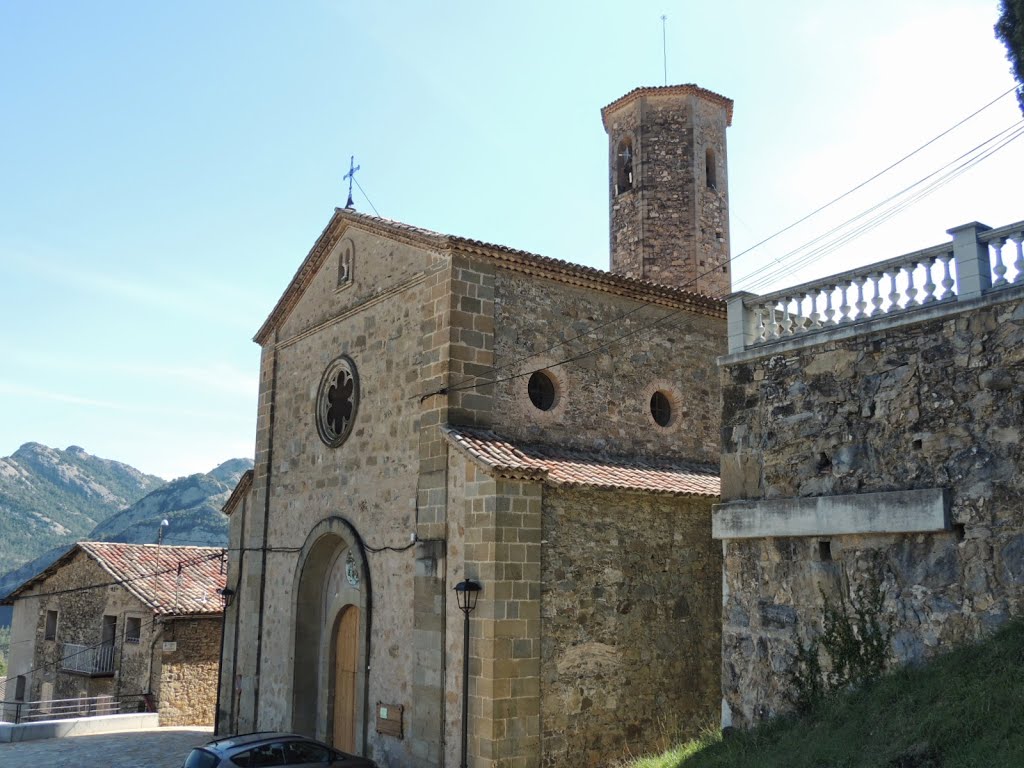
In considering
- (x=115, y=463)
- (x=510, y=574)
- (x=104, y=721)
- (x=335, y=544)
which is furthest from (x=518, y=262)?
(x=115, y=463)

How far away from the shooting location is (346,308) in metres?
16.1

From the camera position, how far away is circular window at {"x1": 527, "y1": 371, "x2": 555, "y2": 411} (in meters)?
13.9

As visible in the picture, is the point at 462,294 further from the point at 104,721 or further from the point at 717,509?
the point at 104,721

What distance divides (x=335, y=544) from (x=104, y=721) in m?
7.38

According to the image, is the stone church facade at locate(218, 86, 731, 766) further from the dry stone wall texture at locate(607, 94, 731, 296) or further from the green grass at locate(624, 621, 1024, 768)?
the dry stone wall texture at locate(607, 94, 731, 296)

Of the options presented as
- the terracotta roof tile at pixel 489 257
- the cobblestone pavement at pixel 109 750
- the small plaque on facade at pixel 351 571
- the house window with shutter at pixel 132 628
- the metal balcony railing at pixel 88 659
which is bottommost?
the cobblestone pavement at pixel 109 750

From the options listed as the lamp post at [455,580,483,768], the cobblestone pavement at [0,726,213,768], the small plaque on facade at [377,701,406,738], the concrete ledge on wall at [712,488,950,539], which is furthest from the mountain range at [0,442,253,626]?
the concrete ledge on wall at [712,488,950,539]

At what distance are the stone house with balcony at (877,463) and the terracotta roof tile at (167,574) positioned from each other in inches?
629

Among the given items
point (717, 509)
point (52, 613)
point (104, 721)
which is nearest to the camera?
point (717, 509)

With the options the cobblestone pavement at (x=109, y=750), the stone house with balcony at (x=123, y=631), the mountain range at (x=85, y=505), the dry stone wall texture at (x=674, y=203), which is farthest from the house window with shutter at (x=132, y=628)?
the mountain range at (x=85, y=505)

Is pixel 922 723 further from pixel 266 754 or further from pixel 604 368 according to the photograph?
pixel 604 368

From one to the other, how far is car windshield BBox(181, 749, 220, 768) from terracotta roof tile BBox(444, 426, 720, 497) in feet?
15.7

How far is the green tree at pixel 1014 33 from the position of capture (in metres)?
8.86

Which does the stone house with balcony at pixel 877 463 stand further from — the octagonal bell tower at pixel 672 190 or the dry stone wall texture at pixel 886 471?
the octagonal bell tower at pixel 672 190
